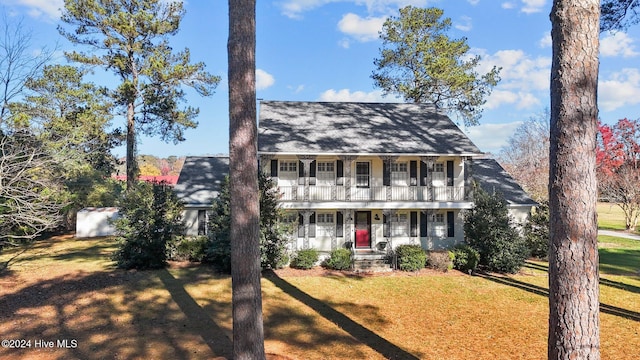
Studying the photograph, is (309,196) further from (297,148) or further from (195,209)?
(195,209)

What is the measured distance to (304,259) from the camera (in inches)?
651

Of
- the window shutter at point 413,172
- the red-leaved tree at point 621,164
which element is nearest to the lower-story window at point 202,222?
the window shutter at point 413,172

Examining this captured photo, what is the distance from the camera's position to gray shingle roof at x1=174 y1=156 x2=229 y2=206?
22.1 metres

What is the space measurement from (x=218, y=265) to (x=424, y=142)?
12500 millimetres

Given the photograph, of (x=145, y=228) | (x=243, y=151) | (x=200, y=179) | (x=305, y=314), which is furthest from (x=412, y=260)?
(x=200, y=179)

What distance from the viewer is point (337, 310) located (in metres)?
11.2

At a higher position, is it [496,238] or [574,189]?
[574,189]

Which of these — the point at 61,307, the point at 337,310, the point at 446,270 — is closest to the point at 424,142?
the point at 446,270

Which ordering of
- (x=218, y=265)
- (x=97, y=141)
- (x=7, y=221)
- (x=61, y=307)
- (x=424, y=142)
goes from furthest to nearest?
(x=97, y=141) → (x=424, y=142) → (x=218, y=265) → (x=7, y=221) → (x=61, y=307)

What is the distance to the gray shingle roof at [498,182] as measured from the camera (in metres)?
22.1

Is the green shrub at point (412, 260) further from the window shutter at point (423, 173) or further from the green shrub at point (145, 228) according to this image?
the green shrub at point (145, 228)

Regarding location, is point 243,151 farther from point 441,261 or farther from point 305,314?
point 441,261

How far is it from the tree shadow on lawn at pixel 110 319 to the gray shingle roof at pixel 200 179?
8.24 m

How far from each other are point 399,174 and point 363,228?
142 inches
